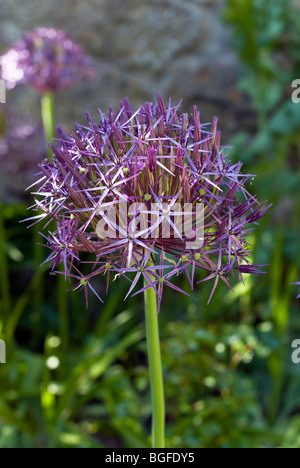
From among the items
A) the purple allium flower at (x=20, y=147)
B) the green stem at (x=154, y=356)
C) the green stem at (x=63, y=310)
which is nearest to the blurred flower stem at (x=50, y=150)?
the green stem at (x=63, y=310)

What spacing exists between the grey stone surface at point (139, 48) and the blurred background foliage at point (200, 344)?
0.90 feet

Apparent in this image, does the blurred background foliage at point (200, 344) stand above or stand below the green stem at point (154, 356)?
above

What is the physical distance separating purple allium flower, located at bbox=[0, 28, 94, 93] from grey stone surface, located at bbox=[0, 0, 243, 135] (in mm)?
991

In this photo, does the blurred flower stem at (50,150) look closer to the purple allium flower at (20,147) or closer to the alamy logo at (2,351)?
the purple allium flower at (20,147)

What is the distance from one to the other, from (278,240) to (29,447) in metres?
1.35

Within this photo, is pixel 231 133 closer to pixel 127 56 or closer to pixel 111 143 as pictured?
pixel 127 56

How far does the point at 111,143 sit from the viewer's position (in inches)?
38.5

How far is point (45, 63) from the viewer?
2.09 meters

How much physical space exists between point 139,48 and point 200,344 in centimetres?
193

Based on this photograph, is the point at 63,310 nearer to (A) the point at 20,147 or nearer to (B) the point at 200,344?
(B) the point at 200,344

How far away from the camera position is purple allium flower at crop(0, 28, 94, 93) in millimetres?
2082

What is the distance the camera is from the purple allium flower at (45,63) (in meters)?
2.08

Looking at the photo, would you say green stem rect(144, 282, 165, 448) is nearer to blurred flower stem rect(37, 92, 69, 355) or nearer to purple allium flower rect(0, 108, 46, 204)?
blurred flower stem rect(37, 92, 69, 355)

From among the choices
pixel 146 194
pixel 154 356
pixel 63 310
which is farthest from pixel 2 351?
pixel 146 194
